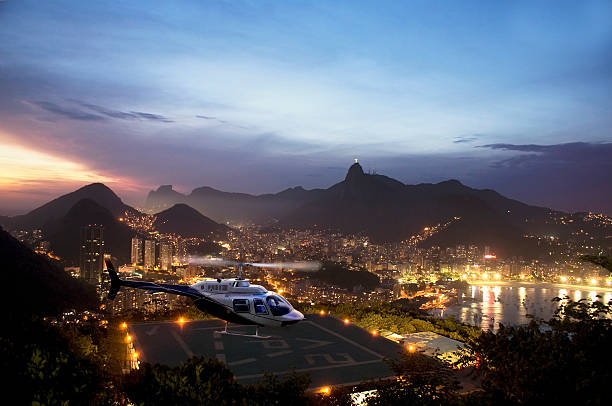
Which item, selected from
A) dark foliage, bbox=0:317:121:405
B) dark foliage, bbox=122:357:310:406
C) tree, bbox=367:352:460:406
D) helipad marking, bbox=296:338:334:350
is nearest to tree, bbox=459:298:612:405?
tree, bbox=367:352:460:406

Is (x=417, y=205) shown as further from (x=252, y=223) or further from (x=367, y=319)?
(x=367, y=319)

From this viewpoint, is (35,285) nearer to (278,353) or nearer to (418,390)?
(278,353)

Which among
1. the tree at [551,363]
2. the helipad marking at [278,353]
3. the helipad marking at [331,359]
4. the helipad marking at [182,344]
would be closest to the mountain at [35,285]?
the helipad marking at [182,344]

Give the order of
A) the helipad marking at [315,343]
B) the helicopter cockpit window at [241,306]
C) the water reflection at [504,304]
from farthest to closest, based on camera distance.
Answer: the water reflection at [504,304] < the helicopter cockpit window at [241,306] < the helipad marking at [315,343]

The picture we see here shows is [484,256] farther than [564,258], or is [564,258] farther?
[484,256]

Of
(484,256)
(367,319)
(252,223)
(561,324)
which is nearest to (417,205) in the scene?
(484,256)

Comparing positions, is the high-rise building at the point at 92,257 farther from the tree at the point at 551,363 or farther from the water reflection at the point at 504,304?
the tree at the point at 551,363

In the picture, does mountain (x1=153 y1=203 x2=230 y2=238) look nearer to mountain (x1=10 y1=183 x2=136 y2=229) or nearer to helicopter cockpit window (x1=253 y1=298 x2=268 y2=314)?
mountain (x1=10 y1=183 x2=136 y2=229)
